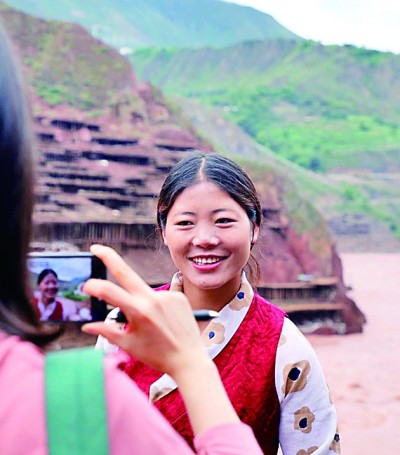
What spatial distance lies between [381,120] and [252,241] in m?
36.8

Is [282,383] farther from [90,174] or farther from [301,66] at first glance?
[301,66]

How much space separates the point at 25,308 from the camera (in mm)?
648

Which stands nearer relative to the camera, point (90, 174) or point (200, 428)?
point (200, 428)

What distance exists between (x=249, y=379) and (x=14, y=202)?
761 mm

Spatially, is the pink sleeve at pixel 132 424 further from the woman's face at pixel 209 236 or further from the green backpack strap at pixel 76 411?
the woman's face at pixel 209 236

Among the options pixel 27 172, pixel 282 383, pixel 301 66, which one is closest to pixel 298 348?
pixel 282 383

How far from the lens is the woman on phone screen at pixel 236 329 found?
1.31m

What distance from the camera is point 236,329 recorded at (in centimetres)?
139

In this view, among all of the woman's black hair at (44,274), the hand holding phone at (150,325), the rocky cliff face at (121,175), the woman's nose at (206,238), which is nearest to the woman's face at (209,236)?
the woman's nose at (206,238)

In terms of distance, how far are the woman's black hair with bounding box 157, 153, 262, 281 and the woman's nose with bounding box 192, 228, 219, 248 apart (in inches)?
2.9

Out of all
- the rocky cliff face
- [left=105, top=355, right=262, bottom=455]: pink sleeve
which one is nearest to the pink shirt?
[left=105, top=355, right=262, bottom=455]: pink sleeve

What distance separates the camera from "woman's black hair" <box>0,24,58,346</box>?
0.63 meters

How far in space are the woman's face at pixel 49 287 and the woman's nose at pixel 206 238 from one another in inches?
9.7

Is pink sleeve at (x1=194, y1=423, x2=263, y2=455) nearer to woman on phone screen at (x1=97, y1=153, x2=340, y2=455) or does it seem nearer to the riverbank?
woman on phone screen at (x1=97, y1=153, x2=340, y2=455)
